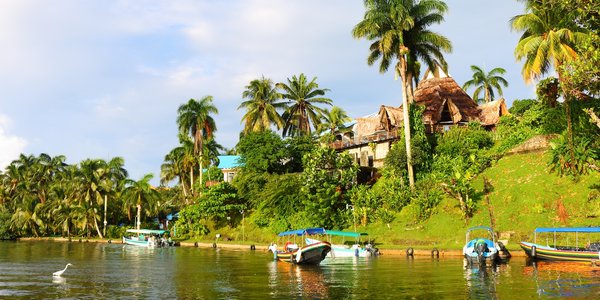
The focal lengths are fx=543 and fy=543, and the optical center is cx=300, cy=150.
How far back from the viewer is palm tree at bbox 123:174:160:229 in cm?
7712

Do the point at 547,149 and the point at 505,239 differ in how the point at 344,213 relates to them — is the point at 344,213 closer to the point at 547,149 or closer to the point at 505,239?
the point at 505,239

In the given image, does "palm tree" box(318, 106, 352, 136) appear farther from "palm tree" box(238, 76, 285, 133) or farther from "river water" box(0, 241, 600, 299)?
"river water" box(0, 241, 600, 299)

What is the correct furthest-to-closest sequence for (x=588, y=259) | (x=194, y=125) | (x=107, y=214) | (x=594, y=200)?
(x=107, y=214) → (x=194, y=125) → (x=594, y=200) → (x=588, y=259)

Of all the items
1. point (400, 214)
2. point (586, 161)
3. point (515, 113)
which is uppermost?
point (515, 113)

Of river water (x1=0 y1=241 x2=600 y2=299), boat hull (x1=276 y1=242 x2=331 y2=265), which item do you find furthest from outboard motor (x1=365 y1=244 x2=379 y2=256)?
boat hull (x1=276 y1=242 x2=331 y2=265)

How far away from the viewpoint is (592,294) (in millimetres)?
21016

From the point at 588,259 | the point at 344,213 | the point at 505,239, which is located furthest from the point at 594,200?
the point at 344,213

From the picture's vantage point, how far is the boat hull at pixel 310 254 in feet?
119

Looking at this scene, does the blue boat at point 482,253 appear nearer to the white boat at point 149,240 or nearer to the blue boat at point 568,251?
the blue boat at point 568,251

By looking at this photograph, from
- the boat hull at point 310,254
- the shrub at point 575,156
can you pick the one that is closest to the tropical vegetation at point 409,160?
the shrub at point 575,156

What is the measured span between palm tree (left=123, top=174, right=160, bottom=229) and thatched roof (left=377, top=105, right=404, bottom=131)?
115ft

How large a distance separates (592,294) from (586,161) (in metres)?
24.6

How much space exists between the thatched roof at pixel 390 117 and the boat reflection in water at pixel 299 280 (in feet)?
93.5

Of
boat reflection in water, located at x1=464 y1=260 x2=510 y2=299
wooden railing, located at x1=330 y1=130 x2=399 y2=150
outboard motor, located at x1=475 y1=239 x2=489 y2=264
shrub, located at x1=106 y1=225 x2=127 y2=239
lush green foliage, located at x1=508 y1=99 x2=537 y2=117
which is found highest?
lush green foliage, located at x1=508 y1=99 x2=537 y2=117
